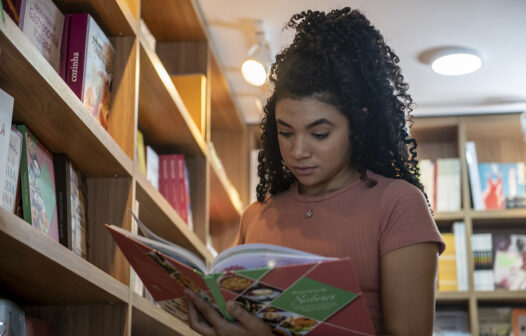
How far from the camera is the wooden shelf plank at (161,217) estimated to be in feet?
6.59

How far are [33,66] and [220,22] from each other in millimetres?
1659

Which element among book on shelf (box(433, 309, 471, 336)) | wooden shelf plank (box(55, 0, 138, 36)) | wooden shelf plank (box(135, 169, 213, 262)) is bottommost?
book on shelf (box(433, 309, 471, 336))

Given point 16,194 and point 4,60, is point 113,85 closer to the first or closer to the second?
point 16,194

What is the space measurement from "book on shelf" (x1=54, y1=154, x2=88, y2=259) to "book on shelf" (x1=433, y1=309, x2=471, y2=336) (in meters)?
2.31

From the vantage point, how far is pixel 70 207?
5.57 feet

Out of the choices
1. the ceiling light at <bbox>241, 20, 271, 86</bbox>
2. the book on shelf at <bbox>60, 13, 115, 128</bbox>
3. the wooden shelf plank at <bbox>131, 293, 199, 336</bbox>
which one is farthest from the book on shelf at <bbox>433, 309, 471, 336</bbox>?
the book on shelf at <bbox>60, 13, 115, 128</bbox>

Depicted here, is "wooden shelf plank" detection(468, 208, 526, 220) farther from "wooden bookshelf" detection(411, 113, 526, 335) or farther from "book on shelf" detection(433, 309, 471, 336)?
"book on shelf" detection(433, 309, 471, 336)

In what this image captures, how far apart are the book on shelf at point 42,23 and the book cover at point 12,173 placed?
0.21 m

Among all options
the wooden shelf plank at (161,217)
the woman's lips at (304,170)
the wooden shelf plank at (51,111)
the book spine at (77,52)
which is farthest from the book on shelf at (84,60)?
the woman's lips at (304,170)

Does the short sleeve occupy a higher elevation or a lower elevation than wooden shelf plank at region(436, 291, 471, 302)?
higher

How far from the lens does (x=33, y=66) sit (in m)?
1.28

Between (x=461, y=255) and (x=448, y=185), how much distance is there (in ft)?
1.18

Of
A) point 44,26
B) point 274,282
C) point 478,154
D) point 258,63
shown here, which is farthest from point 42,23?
point 478,154

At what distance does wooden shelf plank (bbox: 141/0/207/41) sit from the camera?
2600 mm
